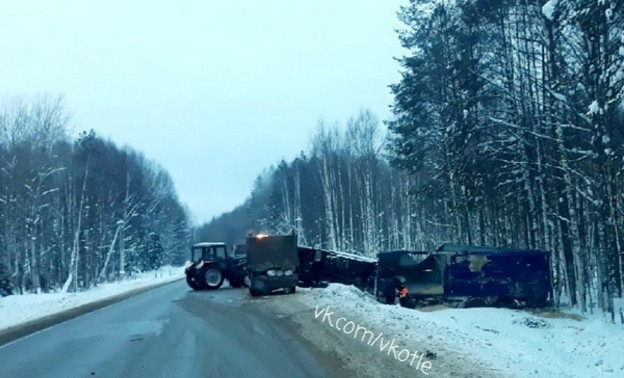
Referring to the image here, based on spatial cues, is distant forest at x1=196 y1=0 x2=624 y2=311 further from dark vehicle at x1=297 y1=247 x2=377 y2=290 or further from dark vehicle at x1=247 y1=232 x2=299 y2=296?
dark vehicle at x1=247 y1=232 x2=299 y2=296

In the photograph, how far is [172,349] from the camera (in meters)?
15.4

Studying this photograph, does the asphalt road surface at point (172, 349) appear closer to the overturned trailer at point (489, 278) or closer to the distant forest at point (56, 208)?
the overturned trailer at point (489, 278)

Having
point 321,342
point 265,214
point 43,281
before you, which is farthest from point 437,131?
point 265,214

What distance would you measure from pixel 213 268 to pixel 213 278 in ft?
1.66

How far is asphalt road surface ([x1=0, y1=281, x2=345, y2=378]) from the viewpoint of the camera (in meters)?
12.6

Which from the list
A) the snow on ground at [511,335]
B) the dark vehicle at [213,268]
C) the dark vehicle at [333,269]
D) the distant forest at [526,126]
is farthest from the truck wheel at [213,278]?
the snow on ground at [511,335]

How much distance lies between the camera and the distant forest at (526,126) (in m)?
20.7

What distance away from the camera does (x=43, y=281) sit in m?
56.9

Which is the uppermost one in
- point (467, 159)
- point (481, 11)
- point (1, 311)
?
point (481, 11)

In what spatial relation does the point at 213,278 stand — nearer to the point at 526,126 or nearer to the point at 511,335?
the point at 526,126

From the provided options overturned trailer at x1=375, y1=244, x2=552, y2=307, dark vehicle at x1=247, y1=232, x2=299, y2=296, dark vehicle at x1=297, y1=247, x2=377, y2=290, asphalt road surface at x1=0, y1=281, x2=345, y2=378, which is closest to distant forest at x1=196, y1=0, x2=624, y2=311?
overturned trailer at x1=375, y1=244, x2=552, y2=307

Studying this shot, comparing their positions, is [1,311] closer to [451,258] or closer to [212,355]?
[451,258]

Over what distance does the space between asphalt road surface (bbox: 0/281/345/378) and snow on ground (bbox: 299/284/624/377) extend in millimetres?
1897

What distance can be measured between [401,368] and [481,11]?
18900 millimetres
